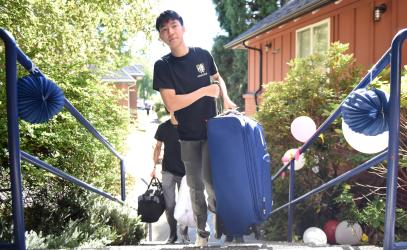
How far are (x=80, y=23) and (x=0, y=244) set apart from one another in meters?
8.33

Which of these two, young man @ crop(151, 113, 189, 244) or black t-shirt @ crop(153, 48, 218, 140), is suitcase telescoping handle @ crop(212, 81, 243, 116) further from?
young man @ crop(151, 113, 189, 244)

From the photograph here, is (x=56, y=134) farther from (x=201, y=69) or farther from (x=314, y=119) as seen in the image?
(x=314, y=119)

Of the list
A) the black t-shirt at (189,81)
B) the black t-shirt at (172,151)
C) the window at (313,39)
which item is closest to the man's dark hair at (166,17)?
the black t-shirt at (189,81)

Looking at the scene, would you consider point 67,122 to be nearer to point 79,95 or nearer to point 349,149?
point 79,95

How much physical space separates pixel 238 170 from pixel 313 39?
7262 millimetres

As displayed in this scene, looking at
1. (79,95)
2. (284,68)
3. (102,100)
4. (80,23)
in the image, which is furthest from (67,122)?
(284,68)

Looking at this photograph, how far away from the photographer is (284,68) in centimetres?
1123

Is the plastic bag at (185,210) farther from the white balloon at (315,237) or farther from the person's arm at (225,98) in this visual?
the white balloon at (315,237)

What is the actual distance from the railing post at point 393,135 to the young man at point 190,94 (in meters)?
1.28

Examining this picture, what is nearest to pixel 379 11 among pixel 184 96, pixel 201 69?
pixel 201 69

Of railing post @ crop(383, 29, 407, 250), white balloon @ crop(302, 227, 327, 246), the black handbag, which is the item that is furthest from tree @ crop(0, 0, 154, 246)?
white balloon @ crop(302, 227, 327, 246)

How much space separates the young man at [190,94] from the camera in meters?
2.68

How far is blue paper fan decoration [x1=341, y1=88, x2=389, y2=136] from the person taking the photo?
1753 mm

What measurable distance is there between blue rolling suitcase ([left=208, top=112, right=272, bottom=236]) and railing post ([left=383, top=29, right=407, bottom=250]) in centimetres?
119
